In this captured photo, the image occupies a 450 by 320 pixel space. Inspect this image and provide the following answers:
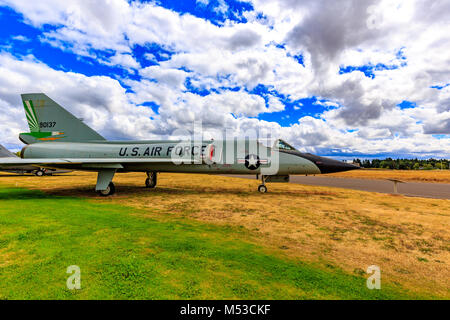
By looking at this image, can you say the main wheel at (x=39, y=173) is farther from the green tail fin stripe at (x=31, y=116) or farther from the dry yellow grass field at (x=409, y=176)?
the dry yellow grass field at (x=409, y=176)

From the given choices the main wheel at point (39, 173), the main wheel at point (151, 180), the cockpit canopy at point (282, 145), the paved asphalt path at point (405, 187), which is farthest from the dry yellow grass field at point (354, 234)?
the main wheel at point (39, 173)

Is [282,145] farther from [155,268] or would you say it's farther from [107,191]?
[107,191]

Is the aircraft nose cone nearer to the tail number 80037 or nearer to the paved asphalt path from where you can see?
the paved asphalt path

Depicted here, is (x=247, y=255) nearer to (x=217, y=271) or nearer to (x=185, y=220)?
(x=217, y=271)

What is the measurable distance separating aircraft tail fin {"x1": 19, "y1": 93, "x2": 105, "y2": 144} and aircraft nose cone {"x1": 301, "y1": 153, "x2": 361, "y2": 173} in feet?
42.5

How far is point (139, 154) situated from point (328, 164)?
9.76 metres

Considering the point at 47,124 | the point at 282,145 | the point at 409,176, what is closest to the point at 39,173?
the point at 47,124

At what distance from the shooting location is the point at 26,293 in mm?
2064

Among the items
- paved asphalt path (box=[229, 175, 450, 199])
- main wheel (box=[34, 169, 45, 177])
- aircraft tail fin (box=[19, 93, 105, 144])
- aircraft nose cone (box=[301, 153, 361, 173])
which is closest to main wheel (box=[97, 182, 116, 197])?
aircraft tail fin (box=[19, 93, 105, 144])

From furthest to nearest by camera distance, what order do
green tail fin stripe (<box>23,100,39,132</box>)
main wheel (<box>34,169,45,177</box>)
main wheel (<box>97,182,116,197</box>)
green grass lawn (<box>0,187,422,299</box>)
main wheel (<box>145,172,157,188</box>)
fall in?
main wheel (<box>34,169,45,177</box>) < main wheel (<box>145,172,157,188</box>) < green tail fin stripe (<box>23,100,39,132</box>) < main wheel (<box>97,182,116,197</box>) < green grass lawn (<box>0,187,422,299</box>)

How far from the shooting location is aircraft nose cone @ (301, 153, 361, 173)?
9.46 m

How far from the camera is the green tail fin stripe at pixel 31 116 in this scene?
37.1 feet

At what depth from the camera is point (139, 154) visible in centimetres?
1078
